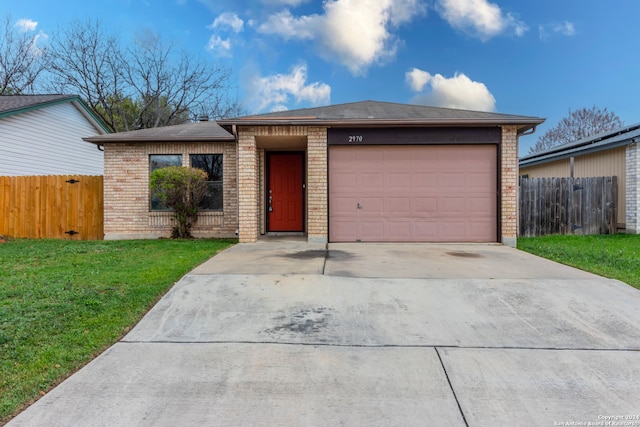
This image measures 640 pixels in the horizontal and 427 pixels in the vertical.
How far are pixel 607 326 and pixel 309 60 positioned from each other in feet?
55.9

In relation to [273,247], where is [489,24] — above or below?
above

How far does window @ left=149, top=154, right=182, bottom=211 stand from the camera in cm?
1146

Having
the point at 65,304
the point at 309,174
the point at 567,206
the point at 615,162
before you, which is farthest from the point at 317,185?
the point at 615,162

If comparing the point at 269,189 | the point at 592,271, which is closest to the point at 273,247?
the point at 269,189

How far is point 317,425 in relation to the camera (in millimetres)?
2463

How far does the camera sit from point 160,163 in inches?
453

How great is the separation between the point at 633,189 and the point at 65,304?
14.7 m

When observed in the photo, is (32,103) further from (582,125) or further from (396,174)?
(582,125)

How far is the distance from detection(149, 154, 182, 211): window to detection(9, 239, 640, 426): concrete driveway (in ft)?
20.7

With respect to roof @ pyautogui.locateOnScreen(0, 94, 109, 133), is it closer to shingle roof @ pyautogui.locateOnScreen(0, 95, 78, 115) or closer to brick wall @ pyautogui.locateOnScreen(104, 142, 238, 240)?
shingle roof @ pyautogui.locateOnScreen(0, 95, 78, 115)

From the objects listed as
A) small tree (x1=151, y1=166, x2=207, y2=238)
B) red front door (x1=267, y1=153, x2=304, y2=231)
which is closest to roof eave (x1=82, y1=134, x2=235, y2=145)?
small tree (x1=151, y1=166, x2=207, y2=238)

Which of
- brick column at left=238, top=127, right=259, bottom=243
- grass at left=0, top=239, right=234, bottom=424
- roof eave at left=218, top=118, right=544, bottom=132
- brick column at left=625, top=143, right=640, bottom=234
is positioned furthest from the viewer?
brick column at left=625, top=143, right=640, bottom=234

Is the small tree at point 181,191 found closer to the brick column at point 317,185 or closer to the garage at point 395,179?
the garage at point 395,179

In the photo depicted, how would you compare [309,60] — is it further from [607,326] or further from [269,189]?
[607,326]
